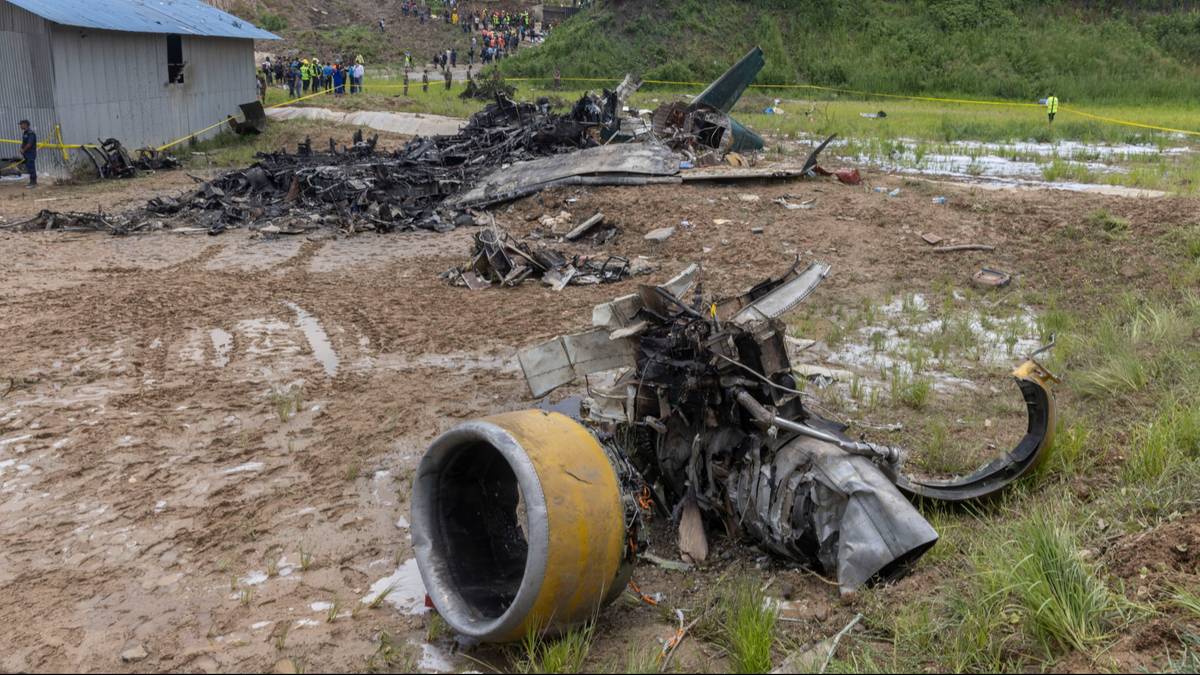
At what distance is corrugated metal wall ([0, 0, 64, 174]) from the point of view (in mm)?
19781

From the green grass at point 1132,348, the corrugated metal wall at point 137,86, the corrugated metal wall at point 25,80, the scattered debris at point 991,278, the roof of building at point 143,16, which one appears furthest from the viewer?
the corrugated metal wall at point 137,86

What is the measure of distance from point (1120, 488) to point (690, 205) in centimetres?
960

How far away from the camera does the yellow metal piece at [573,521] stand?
3.79 meters

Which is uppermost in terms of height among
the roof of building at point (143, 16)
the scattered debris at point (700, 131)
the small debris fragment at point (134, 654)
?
the roof of building at point (143, 16)

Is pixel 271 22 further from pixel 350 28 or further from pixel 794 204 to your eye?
pixel 794 204

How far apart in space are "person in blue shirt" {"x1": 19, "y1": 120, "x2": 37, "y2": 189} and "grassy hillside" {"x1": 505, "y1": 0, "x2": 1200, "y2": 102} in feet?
78.5

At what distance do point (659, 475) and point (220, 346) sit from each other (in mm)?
5369

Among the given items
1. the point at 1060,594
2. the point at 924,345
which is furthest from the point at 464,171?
the point at 1060,594

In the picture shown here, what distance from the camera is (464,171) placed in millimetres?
18250

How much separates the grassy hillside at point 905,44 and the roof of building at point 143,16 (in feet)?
47.0

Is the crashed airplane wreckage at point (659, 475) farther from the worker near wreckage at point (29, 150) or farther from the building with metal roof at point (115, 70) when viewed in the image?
the building with metal roof at point (115, 70)

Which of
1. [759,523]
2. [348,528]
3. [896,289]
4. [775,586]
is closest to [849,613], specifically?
[775,586]

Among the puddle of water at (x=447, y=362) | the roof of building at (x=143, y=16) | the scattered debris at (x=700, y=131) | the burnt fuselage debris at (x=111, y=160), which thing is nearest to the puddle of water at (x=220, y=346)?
the puddle of water at (x=447, y=362)

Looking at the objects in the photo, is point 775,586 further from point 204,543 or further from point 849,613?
point 204,543
